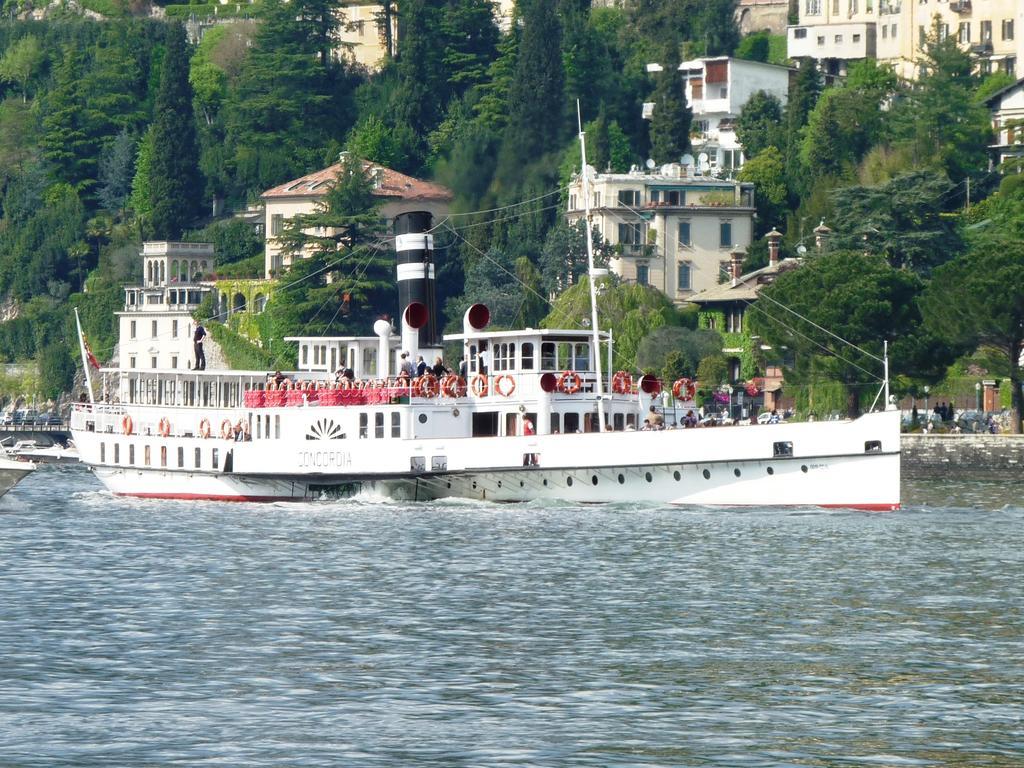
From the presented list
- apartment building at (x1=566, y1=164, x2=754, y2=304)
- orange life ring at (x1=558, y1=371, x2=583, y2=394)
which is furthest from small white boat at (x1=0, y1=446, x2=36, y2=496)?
apartment building at (x1=566, y1=164, x2=754, y2=304)

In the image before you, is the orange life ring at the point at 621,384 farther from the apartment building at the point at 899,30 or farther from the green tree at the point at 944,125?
the apartment building at the point at 899,30

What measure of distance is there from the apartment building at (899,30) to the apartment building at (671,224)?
22.3 meters

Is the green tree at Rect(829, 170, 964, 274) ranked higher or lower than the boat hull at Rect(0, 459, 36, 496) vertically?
higher

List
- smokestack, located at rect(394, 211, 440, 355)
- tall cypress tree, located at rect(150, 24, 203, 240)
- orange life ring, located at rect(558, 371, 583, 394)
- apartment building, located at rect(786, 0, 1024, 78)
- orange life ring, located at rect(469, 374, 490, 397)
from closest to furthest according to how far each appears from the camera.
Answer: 1. orange life ring, located at rect(558, 371, 583, 394)
2. orange life ring, located at rect(469, 374, 490, 397)
3. smokestack, located at rect(394, 211, 440, 355)
4. apartment building, located at rect(786, 0, 1024, 78)
5. tall cypress tree, located at rect(150, 24, 203, 240)

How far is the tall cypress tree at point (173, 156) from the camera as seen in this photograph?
555ft

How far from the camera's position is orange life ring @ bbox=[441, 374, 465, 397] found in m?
72.5

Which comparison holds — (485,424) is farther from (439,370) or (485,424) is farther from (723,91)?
(723,91)

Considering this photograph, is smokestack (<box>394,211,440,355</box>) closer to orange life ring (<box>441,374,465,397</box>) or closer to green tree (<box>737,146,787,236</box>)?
orange life ring (<box>441,374,465,397</box>)

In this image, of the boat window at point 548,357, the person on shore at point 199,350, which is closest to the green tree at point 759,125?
the person on shore at point 199,350

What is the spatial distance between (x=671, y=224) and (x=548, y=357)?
231ft

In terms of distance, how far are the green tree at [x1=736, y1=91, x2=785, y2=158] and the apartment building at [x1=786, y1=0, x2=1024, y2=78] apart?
31.3 feet

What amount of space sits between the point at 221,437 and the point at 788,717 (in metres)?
44.4

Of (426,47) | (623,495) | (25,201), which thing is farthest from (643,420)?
(25,201)

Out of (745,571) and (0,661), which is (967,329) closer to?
(745,571)
